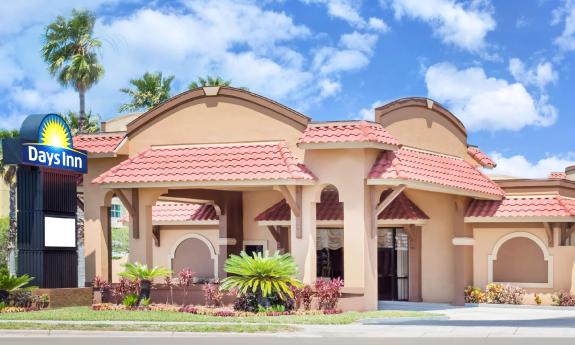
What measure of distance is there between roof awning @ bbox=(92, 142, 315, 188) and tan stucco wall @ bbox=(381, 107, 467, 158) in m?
3.61

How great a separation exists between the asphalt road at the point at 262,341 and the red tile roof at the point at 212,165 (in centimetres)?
706

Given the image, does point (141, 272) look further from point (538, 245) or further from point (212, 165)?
point (538, 245)

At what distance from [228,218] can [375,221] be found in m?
8.79

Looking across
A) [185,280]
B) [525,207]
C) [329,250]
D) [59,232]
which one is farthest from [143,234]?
[525,207]

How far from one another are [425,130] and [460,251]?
419cm

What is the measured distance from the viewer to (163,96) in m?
56.4

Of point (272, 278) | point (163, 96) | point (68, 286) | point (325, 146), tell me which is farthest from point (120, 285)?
point (163, 96)

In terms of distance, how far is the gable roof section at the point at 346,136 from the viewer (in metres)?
25.2

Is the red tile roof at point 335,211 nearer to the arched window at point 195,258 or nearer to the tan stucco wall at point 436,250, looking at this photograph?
the tan stucco wall at point 436,250

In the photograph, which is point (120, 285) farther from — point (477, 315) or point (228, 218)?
point (477, 315)

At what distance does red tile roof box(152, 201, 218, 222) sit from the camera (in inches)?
1398

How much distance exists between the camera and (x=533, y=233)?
1185 inches

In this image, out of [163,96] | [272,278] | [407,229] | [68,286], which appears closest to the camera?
[272,278]

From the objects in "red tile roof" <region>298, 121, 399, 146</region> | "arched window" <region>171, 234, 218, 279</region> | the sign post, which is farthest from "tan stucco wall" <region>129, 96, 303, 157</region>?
"arched window" <region>171, 234, 218, 279</region>
